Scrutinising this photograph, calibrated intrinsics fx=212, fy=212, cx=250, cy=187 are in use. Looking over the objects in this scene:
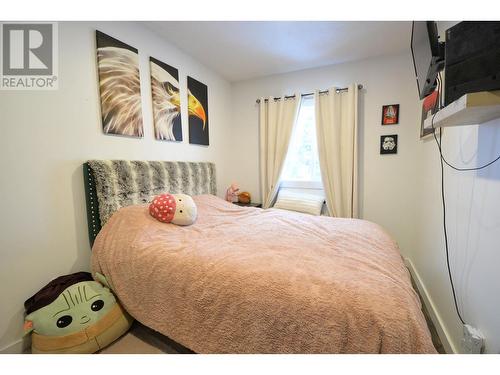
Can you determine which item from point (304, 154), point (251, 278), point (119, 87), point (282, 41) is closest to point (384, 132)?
point (304, 154)

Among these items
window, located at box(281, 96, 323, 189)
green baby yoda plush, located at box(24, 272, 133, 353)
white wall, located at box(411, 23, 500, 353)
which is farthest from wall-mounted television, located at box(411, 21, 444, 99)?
green baby yoda plush, located at box(24, 272, 133, 353)

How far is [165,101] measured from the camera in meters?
2.14

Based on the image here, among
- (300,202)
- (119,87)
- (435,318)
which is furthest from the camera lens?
(300,202)

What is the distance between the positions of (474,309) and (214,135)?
2772 millimetres

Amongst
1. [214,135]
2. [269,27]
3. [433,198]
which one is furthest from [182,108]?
[433,198]

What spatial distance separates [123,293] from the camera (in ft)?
4.23

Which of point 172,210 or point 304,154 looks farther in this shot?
point 304,154

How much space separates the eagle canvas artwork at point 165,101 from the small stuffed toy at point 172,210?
2.57ft

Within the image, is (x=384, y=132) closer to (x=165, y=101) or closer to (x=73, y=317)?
(x=165, y=101)

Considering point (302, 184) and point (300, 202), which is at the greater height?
point (302, 184)

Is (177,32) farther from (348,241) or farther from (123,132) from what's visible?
(348,241)

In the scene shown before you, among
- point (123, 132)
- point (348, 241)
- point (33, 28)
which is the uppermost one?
point (33, 28)

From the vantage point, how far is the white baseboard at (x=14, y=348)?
126 centimetres

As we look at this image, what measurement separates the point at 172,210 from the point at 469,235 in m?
1.81
